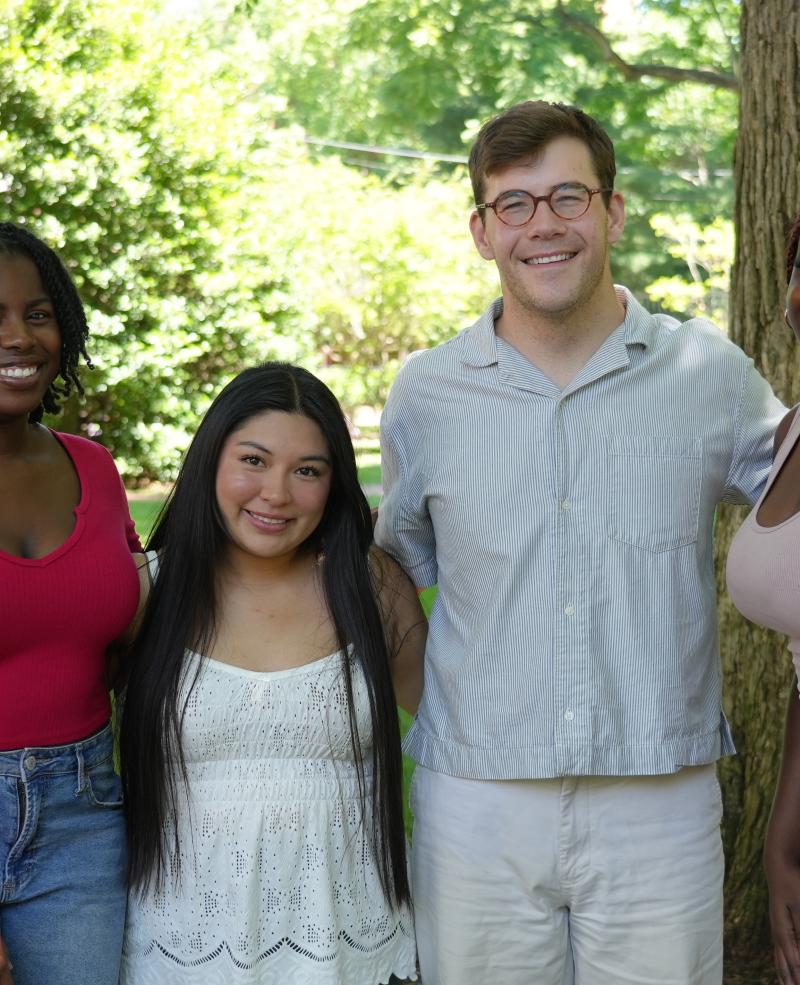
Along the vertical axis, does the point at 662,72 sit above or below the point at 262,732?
above

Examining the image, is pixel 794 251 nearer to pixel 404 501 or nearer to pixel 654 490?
pixel 654 490

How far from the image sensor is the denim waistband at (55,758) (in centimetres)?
261

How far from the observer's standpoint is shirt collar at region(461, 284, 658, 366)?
288 cm

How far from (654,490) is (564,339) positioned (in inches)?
16.9

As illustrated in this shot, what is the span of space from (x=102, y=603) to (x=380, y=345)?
1657 centimetres

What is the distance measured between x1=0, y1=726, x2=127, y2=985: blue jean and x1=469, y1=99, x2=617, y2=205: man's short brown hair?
1686 mm

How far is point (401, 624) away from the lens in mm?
3113

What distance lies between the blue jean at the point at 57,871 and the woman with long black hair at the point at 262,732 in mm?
98

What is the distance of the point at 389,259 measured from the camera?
18781 millimetres

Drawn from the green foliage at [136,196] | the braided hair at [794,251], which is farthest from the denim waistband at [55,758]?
the green foliage at [136,196]

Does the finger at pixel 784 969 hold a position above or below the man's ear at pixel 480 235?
below

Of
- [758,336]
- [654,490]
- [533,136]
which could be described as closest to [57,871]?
[654,490]

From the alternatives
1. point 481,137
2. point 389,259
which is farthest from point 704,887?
point 389,259

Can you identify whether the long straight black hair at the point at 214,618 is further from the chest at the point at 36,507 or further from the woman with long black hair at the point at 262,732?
the chest at the point at 36,507
